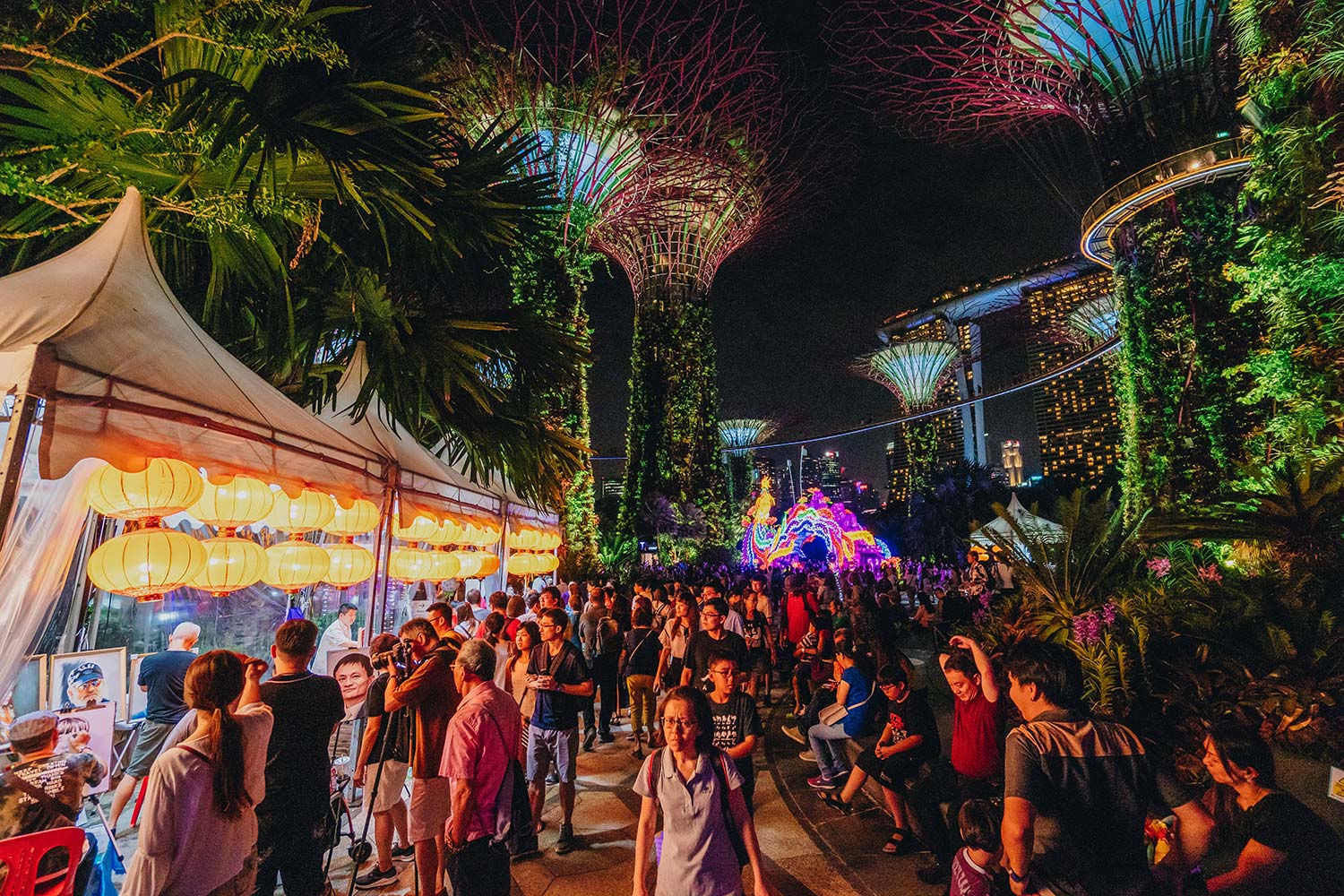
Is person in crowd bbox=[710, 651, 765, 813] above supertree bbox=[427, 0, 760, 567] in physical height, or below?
below

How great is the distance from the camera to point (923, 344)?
37969 millimetres

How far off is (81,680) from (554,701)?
388 centimetres

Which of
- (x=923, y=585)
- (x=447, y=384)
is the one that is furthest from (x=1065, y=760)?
(x=923, y=585)

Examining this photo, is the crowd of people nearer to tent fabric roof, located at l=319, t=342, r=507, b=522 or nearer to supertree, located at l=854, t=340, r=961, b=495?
tent fabric roof, located at l=319, t=342, r=507, b=522

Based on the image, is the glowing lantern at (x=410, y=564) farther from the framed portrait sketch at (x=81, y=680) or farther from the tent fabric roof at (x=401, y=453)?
the framed portrait sketch at (x=81, y=680)

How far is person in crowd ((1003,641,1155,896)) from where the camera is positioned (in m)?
2.38

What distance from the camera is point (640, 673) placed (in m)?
7.42

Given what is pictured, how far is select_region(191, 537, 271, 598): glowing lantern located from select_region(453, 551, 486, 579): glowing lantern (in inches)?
144

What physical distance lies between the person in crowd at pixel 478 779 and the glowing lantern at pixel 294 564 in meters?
2.32

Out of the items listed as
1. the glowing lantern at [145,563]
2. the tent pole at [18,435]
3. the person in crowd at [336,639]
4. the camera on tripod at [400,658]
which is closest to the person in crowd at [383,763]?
the camera on tripod at [400,658]

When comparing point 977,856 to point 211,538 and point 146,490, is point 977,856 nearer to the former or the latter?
point 146,490

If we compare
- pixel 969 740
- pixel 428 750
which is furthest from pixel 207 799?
pixel 969 740

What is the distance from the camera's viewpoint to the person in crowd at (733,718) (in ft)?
12.7

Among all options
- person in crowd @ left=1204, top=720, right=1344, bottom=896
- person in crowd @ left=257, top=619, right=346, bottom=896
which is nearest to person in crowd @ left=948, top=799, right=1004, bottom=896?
person in crowd @ left=1204, top=720, right=1344, bottom=896
